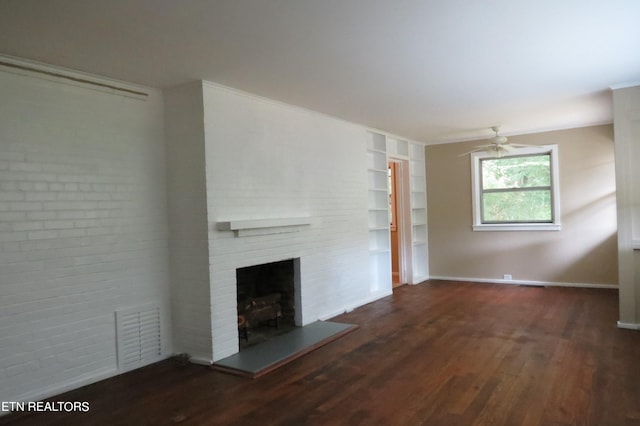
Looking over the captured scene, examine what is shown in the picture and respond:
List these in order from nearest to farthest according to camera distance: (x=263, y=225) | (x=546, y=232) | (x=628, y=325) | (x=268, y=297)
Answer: (x=263, y=225) < (x=628, y=325) < (x=268, y=297) < (x=546, y=232)

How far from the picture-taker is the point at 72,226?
3473mm

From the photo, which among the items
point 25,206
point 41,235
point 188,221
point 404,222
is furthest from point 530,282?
point 25,206

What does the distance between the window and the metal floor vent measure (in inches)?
225

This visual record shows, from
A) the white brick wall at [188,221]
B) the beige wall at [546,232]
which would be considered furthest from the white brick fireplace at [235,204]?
the beige wall at [546,232]

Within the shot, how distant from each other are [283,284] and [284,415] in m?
2.27

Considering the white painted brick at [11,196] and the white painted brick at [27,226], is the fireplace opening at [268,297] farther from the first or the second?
the white painted brick at [11,196]

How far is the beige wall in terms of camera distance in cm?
676

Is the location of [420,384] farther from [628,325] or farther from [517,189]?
[517,189]

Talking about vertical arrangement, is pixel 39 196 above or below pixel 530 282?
above

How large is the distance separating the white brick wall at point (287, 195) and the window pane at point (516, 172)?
2.71 m

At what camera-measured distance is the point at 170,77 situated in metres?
3.82

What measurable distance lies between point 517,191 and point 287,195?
4556 millimetres

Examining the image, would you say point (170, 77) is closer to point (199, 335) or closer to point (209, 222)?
point (209, 222)

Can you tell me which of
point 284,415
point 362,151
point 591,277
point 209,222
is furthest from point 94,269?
point 591,277
